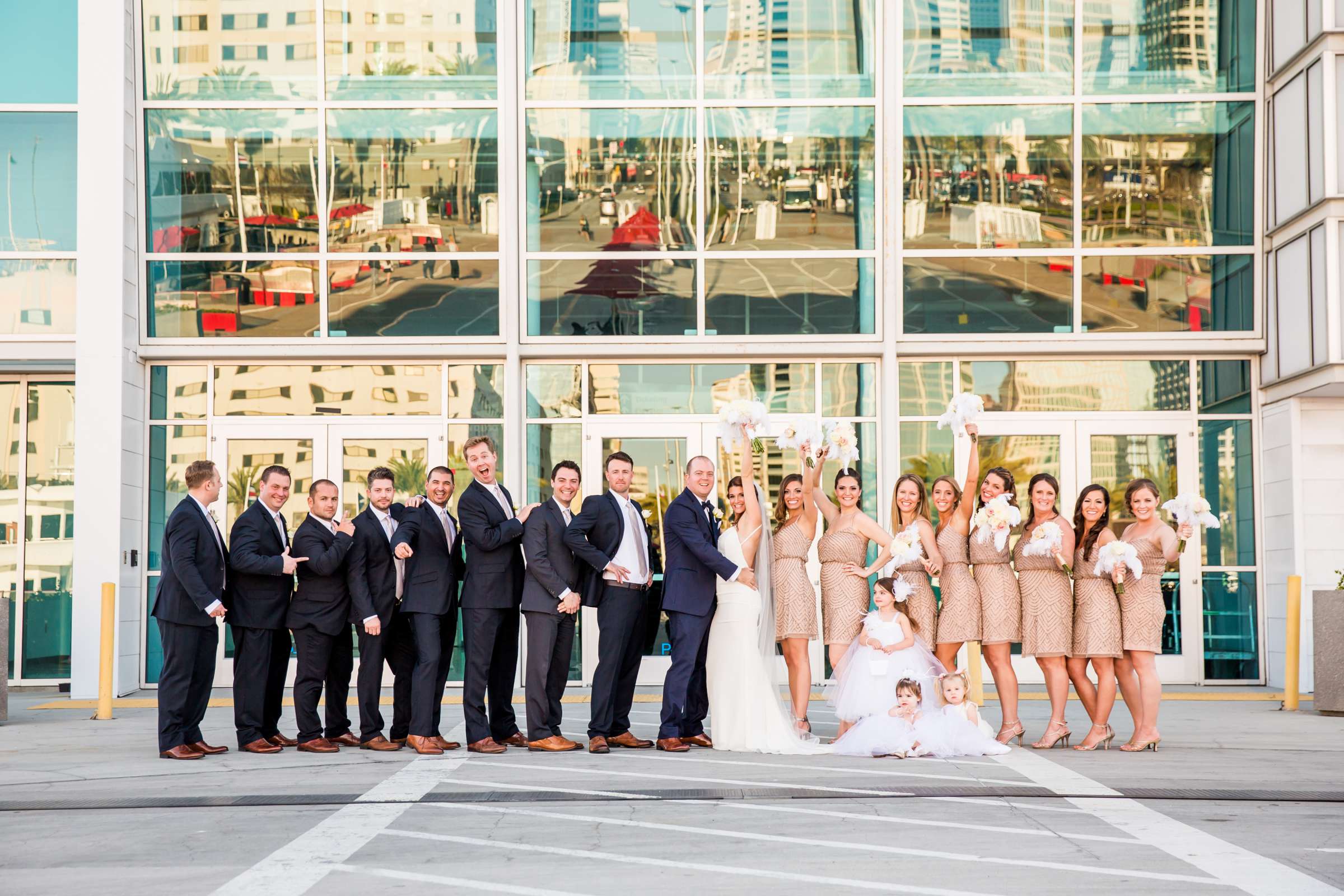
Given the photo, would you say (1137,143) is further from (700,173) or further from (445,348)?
(445,348)

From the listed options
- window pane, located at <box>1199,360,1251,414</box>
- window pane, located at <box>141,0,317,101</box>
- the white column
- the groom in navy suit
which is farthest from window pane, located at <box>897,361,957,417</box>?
the white column

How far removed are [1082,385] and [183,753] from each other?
9578 millimetres

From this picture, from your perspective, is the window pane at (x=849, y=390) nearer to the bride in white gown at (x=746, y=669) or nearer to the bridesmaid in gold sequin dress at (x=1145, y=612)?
the bride in white gown at (x=746, y=669)

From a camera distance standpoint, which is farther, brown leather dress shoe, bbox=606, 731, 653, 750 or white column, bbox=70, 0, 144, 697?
white column, bbox=70, 0, 144, 697

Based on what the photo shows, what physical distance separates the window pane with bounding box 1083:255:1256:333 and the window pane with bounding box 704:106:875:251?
2384 millimetres

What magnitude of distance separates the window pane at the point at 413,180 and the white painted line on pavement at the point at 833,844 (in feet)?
27.9

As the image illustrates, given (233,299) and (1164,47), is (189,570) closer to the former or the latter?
(233,299)

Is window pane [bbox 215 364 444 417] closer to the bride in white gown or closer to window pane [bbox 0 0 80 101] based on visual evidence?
window pane [bbox 0 0 80 101]

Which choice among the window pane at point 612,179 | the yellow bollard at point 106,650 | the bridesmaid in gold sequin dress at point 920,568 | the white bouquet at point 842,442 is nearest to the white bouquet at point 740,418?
the white bouquet at point 842,442

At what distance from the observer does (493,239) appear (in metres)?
14.5

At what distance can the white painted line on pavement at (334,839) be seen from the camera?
5336 millimetres

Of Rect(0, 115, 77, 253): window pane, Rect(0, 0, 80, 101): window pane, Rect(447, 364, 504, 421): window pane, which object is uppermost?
Rect(0, 0, 80, 101): window pane

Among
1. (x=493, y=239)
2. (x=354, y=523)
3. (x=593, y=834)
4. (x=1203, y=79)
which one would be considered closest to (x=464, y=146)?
(x=493, y=239)

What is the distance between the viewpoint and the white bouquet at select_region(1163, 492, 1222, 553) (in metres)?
9.66
